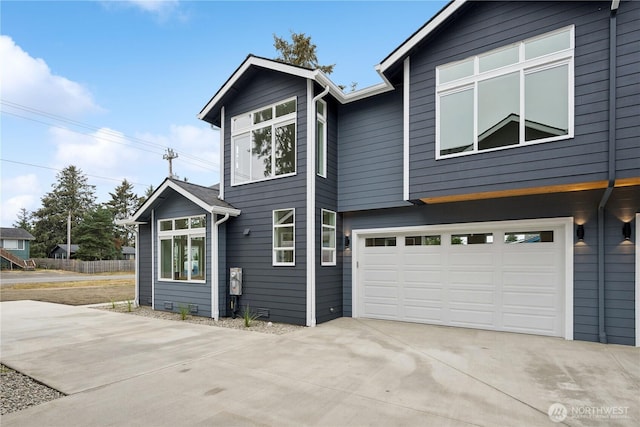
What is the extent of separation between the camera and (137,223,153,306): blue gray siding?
9922 mm

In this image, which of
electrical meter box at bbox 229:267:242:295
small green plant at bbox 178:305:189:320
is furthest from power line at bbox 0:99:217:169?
electrical meter box at bbox 229:267:242:295

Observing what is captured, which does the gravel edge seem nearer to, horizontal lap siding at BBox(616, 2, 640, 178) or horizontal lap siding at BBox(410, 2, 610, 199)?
horizontal lap siding at BBox(410, 2, 610, 199)

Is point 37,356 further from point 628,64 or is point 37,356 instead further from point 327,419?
point 628,64

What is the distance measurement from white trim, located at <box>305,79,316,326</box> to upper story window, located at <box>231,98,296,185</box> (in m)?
0.48

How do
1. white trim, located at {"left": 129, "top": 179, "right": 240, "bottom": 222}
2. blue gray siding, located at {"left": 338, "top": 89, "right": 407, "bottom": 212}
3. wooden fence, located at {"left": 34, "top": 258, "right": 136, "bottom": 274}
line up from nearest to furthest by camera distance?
blue gray siding, located at {"left": 338, "top": 89, "right": 407, "bottom": 212} < white trim, located at {"left": 129, "top": 179, "right": 240, "bottom": 222} < wooden fence, located at {"left": 34, "top": 258, "right": 136, "bottom": 274}

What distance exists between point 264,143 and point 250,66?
184 cm

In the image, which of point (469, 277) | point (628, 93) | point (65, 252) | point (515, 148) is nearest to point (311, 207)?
point (469, 277)

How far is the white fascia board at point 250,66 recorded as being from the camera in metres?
7.01

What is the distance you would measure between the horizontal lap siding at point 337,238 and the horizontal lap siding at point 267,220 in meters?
0.35

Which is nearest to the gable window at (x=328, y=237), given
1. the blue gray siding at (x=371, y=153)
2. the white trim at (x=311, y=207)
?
the blue gray siding at (x=371, y=153)

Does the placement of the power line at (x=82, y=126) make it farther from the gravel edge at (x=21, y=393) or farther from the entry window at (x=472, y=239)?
the entry window at (x=472, y=239)

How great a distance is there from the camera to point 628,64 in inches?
181

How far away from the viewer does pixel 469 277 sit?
21.3ft

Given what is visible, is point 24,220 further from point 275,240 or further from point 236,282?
point 275,240
